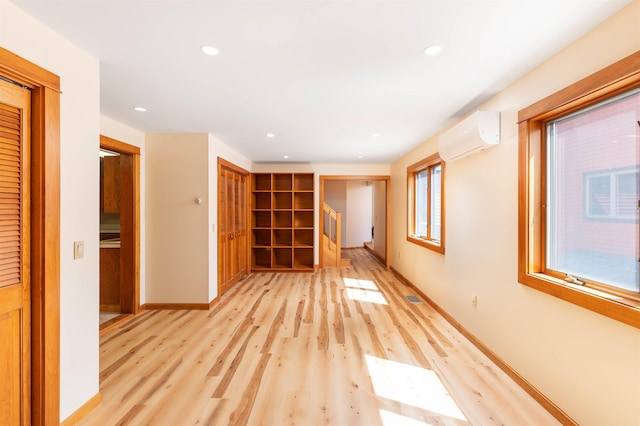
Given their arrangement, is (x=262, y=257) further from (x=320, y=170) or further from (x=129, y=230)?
(x=129, y=230)

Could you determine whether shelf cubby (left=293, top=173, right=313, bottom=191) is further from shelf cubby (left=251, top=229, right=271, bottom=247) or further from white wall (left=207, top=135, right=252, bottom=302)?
white wall (left=207, top=135, right=252, bottom=302)

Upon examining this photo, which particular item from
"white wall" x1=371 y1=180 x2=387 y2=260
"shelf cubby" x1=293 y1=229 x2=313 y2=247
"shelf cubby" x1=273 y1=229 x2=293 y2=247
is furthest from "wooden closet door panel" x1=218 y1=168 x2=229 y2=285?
"white wall" x1=371 y1=180 x2=387 y2=260

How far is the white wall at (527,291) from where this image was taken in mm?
1460

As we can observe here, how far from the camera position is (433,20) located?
1.50m

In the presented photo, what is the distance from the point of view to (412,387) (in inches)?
83.4

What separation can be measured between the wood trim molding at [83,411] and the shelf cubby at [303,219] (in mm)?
4560

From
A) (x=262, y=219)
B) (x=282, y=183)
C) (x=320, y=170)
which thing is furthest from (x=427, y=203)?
(x=262, y=219)

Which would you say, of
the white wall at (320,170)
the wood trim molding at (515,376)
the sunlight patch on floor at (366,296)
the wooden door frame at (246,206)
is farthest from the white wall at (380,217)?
the wood trim molding at (515,376)

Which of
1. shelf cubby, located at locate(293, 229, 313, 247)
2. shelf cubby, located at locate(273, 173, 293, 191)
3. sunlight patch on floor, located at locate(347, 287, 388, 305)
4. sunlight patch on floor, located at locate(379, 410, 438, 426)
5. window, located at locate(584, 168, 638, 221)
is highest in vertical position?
shelf cubby, located at locate(273, 173, 293, 191)

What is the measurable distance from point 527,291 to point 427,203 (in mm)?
2348

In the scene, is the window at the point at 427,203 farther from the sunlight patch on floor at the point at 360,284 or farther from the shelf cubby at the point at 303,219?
the shelf cubby at the point at 303,219

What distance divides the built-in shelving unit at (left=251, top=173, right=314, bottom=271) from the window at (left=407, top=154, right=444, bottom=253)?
6.97ft

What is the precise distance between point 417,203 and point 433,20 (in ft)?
12.2

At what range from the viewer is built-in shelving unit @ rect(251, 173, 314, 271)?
20.0ft
